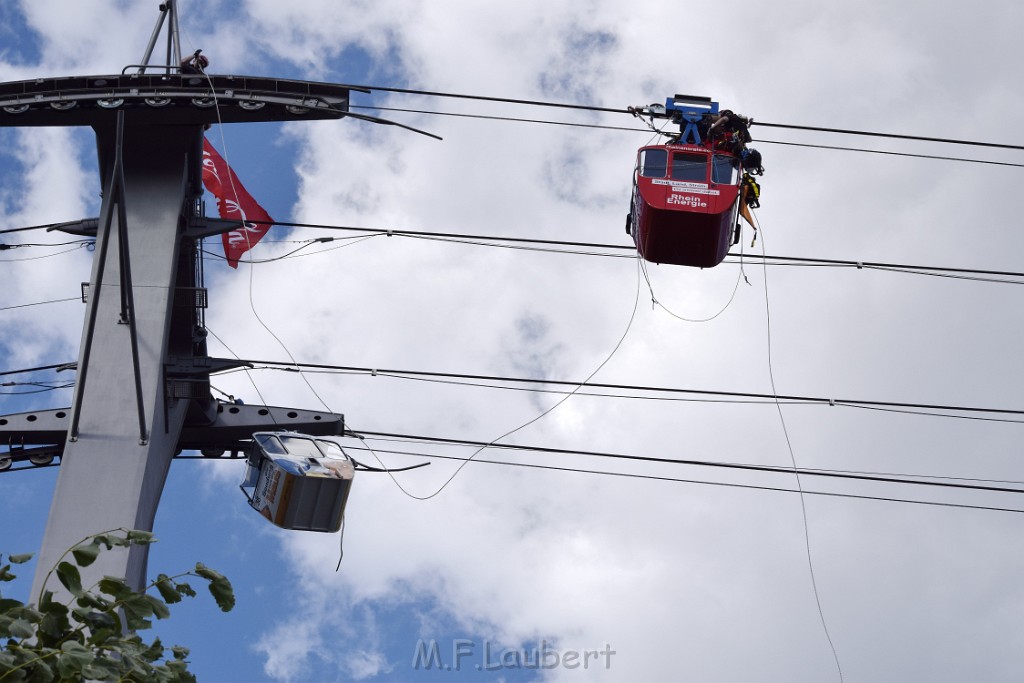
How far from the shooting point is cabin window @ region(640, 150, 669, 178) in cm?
2066

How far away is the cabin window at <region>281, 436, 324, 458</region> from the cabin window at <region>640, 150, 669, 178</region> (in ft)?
20.9

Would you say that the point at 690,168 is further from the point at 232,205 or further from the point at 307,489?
the point at 232,205

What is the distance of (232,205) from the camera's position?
24625mm

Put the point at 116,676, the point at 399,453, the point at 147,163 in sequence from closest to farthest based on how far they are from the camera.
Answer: the point at 116,676
the point at 399,453
the point at 147,163

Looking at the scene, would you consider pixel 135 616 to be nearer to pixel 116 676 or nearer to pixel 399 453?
pixel 116 676

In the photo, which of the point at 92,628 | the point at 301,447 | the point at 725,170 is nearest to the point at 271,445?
the point at 301,447

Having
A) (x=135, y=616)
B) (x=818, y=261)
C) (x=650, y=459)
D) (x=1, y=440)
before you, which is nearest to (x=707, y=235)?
(x=818, y=261)

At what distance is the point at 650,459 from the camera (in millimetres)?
19469

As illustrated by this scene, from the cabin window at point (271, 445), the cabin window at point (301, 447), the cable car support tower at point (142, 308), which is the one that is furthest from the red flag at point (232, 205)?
the cabin window at point (301, 447)

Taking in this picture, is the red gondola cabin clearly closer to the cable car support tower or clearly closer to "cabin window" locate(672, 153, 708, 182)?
"cabin window" locate(672, 153, 708, 182)

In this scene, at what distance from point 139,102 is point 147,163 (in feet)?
3.37

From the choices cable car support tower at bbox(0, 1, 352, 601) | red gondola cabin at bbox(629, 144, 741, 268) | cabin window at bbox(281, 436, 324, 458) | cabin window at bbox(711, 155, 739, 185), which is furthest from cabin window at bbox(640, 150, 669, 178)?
cabin window at bbox(281, 436, 324, 458)

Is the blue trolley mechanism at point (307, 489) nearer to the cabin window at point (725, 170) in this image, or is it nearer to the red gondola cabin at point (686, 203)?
the red gondola cabin at point (686, 203)

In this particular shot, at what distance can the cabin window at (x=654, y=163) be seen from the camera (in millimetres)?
20659
